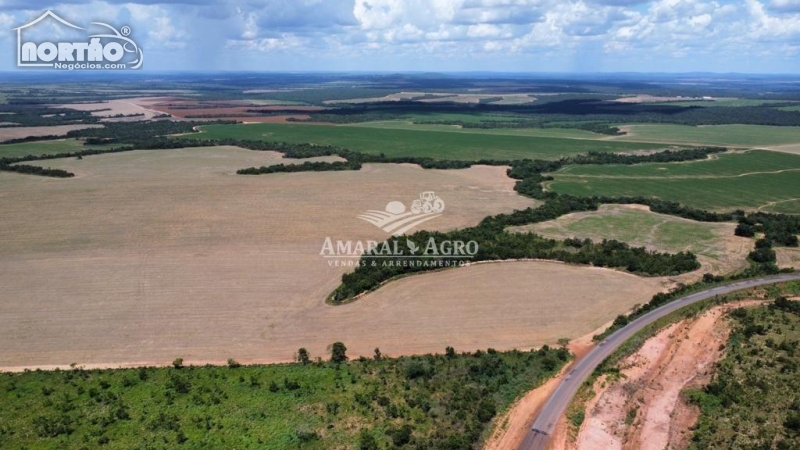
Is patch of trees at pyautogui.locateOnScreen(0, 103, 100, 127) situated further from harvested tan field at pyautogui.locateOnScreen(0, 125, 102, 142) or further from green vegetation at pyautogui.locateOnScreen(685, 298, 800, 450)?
green vegetation at pyautogui.locateOnScreen(685, 298, 800, 450)

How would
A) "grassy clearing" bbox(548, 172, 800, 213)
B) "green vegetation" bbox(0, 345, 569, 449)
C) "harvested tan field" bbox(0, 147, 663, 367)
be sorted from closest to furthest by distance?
"green vegetation" bbox(0, 345, 569, 449)
"harvested tan field" bbox(0, 147, 663, 367)
"grassy clearing" bbox(548, 172, 800, 213)

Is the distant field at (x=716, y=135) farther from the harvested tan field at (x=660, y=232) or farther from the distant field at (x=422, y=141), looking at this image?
the harvested tan field at (x=660, y=232)

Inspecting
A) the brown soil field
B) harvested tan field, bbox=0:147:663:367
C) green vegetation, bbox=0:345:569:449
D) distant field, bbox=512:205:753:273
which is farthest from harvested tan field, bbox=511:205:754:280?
green vegetation, bbox=0:345:569:449

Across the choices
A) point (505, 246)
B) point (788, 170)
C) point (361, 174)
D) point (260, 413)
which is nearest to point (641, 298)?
point (505, 246)

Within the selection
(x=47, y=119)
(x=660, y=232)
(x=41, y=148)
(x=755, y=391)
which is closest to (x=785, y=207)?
(x=660, y=232)

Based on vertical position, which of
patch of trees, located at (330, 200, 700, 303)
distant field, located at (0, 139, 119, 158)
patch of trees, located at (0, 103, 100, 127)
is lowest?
patch of trees, located at (330, 200, 700, 303)

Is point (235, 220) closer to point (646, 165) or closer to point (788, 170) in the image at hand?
point (646, 165)
